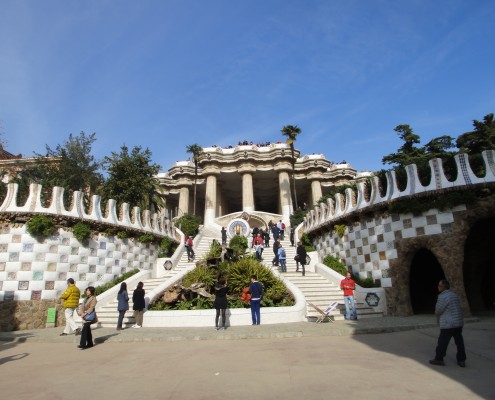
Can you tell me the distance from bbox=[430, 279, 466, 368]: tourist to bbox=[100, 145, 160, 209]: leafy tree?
72.3 feet

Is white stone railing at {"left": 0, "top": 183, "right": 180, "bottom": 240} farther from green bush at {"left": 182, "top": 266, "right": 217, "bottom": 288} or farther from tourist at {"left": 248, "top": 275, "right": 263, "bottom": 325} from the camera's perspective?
tourist at {"left": 248, "top": 275, "right": 263, "bottom": 325}

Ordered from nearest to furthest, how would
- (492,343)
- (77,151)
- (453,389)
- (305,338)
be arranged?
1. (453,389)
2. (492,343)
3. (305,338)
4. (77,151)

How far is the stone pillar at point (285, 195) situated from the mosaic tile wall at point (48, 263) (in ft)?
92.0

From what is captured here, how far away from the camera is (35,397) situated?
5.06 metres

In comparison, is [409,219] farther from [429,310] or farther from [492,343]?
[492,343]

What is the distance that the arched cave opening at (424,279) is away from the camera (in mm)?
16484

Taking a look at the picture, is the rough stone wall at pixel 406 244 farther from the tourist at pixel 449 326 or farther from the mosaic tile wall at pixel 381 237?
the tourist at pixel 449 326

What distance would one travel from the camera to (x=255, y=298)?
40.1ft

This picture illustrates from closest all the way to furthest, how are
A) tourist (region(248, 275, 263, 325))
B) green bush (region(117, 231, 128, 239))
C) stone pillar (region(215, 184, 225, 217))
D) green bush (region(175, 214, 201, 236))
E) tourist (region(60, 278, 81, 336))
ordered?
tourist (region(60, 278, 81, 336)) < tourist (region(248, 275, 263, 325)) < green bush (region(117, 231, 128, 239)) < green bush (region(175, 214, 201, 236)) < stone pillar (region(215, 184, 225, 217))

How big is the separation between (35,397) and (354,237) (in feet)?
50.0

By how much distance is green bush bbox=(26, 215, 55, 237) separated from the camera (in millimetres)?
15203

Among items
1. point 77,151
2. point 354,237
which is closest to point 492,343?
point 354,237

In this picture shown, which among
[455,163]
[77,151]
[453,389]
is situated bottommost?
[453,389]

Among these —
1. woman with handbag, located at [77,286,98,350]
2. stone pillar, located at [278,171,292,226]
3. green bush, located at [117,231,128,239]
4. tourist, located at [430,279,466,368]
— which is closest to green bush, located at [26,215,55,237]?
green bush, located at [117,231,128,239]
